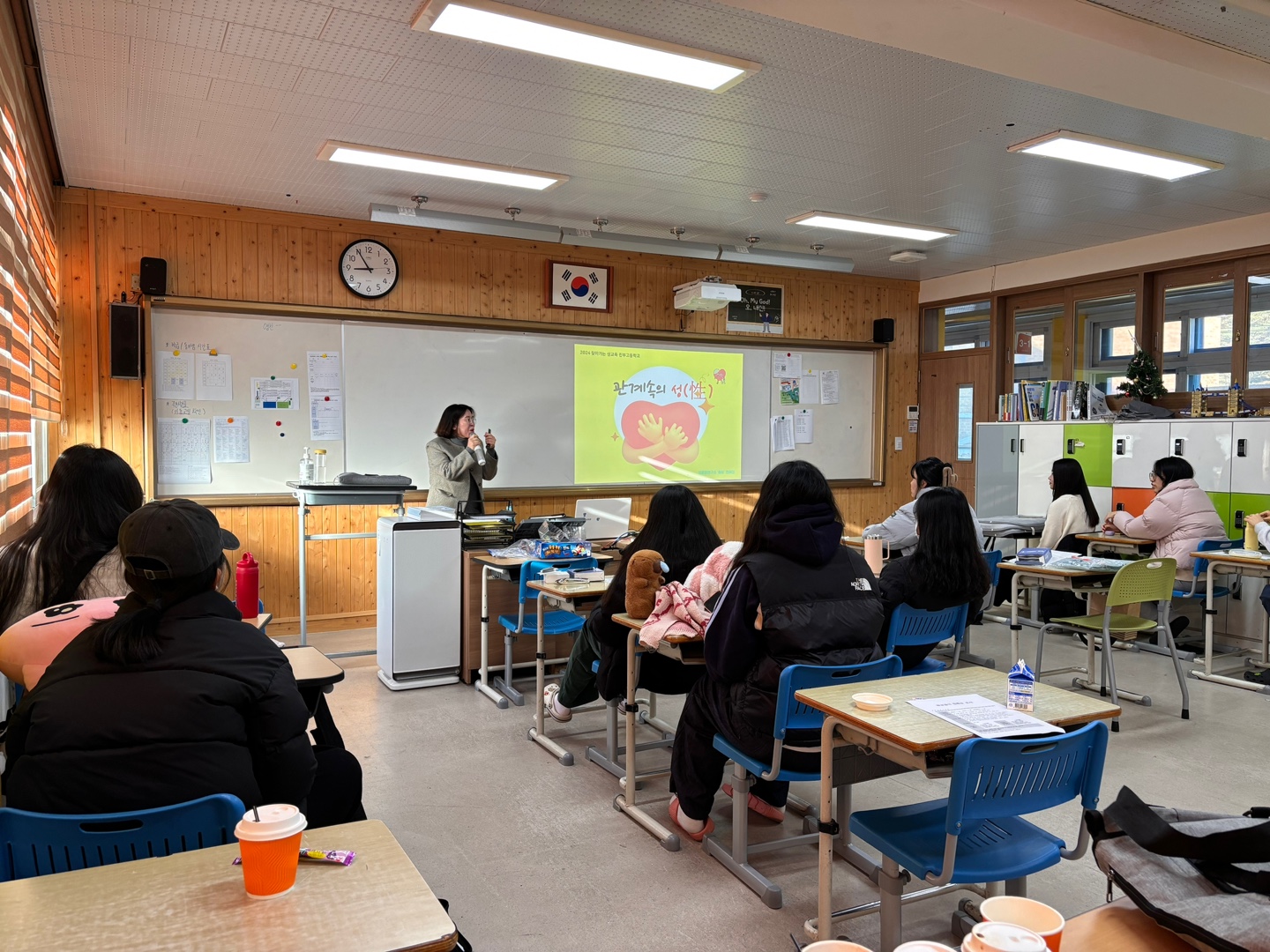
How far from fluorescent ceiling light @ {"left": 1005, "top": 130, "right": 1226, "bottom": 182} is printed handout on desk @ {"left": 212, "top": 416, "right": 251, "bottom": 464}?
524cm

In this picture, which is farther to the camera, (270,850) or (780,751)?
(780,751)

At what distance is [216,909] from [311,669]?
4.74 feet

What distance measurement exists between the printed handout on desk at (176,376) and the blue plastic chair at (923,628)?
191 inches

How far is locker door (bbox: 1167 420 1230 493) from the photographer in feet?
21.2

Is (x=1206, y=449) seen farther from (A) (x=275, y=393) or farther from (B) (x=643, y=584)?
(A) (x=275, y=393)

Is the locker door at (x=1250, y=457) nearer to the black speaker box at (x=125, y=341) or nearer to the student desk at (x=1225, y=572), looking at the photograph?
the student desk at (x=1225, y=572)

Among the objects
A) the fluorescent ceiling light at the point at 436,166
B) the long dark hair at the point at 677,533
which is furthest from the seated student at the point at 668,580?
the fluorescent ceiling light at the point at 436,166

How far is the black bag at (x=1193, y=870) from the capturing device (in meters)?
1.09

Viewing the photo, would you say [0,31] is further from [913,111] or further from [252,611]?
[913,111]

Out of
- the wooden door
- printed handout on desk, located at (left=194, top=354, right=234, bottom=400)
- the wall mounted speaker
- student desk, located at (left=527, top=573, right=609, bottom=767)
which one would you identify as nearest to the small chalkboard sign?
the wooden door

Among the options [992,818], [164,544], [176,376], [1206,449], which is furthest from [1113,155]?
[176,376]

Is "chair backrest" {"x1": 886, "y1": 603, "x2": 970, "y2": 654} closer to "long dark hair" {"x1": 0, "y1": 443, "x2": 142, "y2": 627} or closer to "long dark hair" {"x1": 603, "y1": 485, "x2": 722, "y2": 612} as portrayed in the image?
"long dark hair" {"x1": 603, "y1": 485, "x2": 722, "y2": 612}

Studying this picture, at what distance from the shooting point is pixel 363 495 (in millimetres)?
5633

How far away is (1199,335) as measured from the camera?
6.98 metres
